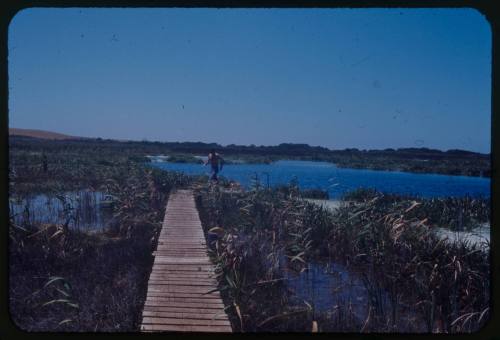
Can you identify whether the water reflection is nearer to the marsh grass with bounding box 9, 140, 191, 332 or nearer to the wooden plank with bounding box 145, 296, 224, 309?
the marsh grass with bounding box 9, 140, 191, 332

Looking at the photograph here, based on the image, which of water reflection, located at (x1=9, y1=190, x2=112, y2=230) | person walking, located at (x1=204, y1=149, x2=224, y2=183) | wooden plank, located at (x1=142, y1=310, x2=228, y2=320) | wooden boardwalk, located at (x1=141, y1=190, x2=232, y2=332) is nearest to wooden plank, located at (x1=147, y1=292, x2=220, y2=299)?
wooden boardwalk, located at (x1=141, y1=190, x2=232, y2=332)

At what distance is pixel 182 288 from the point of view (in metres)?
4.27

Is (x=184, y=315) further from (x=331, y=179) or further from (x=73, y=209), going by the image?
(x=73, y=209)

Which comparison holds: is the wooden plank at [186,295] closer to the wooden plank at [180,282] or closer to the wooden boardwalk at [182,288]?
the wooden boardwalk at [182,288]

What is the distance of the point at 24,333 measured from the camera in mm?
3104

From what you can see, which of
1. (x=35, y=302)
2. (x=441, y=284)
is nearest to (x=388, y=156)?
(x=441, y=284)

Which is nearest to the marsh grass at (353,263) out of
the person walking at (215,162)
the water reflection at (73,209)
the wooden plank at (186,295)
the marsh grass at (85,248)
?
the wooden plank at (186,295)

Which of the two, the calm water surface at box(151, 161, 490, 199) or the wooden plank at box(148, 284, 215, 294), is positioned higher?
the calm water surface at box(151, 161, 490, 199)

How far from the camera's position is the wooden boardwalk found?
3639 mm

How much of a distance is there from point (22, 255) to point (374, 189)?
16.1 ft

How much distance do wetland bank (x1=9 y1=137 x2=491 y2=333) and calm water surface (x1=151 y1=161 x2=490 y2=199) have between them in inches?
3.7

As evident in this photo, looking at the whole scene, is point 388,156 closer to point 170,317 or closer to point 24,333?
point 170,317

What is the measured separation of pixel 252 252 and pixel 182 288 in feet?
4.47

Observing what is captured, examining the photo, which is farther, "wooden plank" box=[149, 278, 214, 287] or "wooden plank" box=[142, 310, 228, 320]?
"wooden plank" box=[149, 278, 214, 287]
